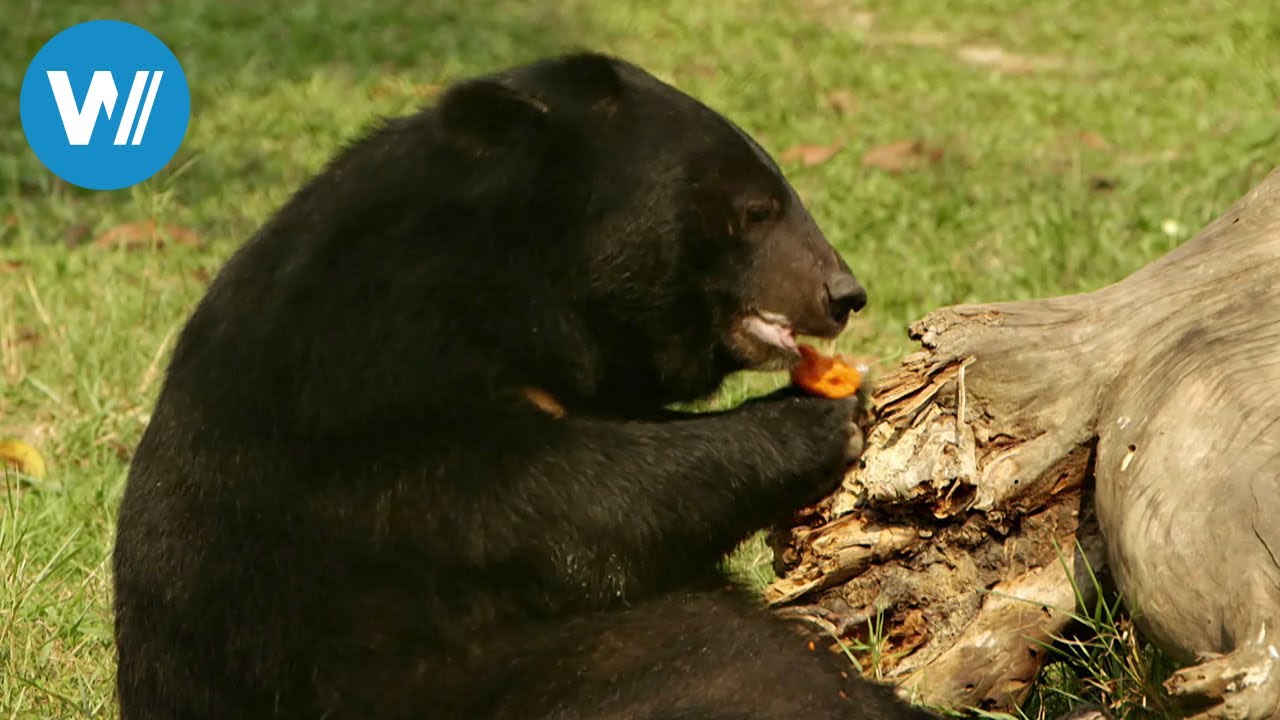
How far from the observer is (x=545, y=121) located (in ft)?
12.0

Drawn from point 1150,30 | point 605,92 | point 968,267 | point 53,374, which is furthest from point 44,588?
point 1150,30

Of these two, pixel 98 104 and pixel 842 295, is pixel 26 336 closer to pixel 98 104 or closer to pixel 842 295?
pixel 98 104

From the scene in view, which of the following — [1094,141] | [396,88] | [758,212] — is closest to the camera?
[758,212]

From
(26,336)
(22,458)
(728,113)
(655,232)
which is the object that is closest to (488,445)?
(655,232)

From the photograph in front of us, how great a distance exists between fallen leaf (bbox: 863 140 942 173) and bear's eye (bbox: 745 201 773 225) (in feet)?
15.6

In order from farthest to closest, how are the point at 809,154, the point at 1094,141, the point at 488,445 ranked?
the point at 1094,141, the point at 809,154, the point at 488,445

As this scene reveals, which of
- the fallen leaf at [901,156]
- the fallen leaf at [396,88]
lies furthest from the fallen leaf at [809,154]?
the fallen leaf at [396,88]

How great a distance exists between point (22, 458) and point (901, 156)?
180 inches

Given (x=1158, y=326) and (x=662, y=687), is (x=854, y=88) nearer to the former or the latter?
(x=1158, y=326)

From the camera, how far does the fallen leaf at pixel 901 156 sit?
8469mm

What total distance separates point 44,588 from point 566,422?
1943 millimetres

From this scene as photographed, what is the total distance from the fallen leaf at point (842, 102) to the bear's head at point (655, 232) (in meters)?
5.65

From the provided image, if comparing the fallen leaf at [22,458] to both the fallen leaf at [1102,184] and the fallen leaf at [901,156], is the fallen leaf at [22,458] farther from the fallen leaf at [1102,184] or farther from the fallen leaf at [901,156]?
the fallen leaf at [1102,184]

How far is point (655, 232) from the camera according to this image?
3662mm
